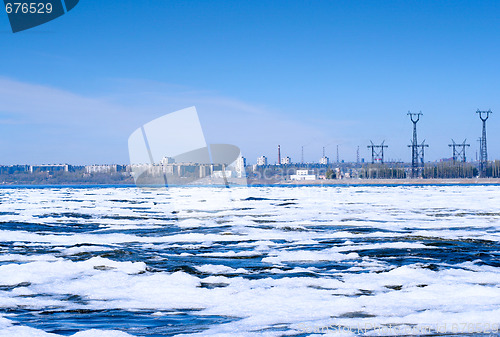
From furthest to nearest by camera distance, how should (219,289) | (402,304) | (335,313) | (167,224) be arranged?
(167,224)
(219,289)
(402,304)
(335,313)

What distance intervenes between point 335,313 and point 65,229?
1256cm

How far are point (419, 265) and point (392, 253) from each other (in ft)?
4.95

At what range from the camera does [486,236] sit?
13227mm

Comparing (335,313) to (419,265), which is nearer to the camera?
(335,313)

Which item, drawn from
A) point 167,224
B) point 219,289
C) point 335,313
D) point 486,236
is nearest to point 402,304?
point 335,313

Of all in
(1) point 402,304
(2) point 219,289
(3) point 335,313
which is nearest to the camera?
(3) point 335,313

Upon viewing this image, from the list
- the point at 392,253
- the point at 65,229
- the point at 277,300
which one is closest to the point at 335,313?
the point at 277,300

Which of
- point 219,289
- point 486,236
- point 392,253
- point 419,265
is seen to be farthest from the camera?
point 486,236

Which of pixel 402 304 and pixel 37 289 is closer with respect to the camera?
pixel 402 304

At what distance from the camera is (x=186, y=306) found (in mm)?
6387

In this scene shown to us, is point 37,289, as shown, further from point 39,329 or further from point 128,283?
point 39,329

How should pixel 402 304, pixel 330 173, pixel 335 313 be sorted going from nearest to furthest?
pixel 335 313
pixel 402 304
pixel 330 173

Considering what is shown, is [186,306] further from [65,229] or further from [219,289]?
[65,229]

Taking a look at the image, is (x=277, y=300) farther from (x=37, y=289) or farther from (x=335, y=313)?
(x=37, y=289)
